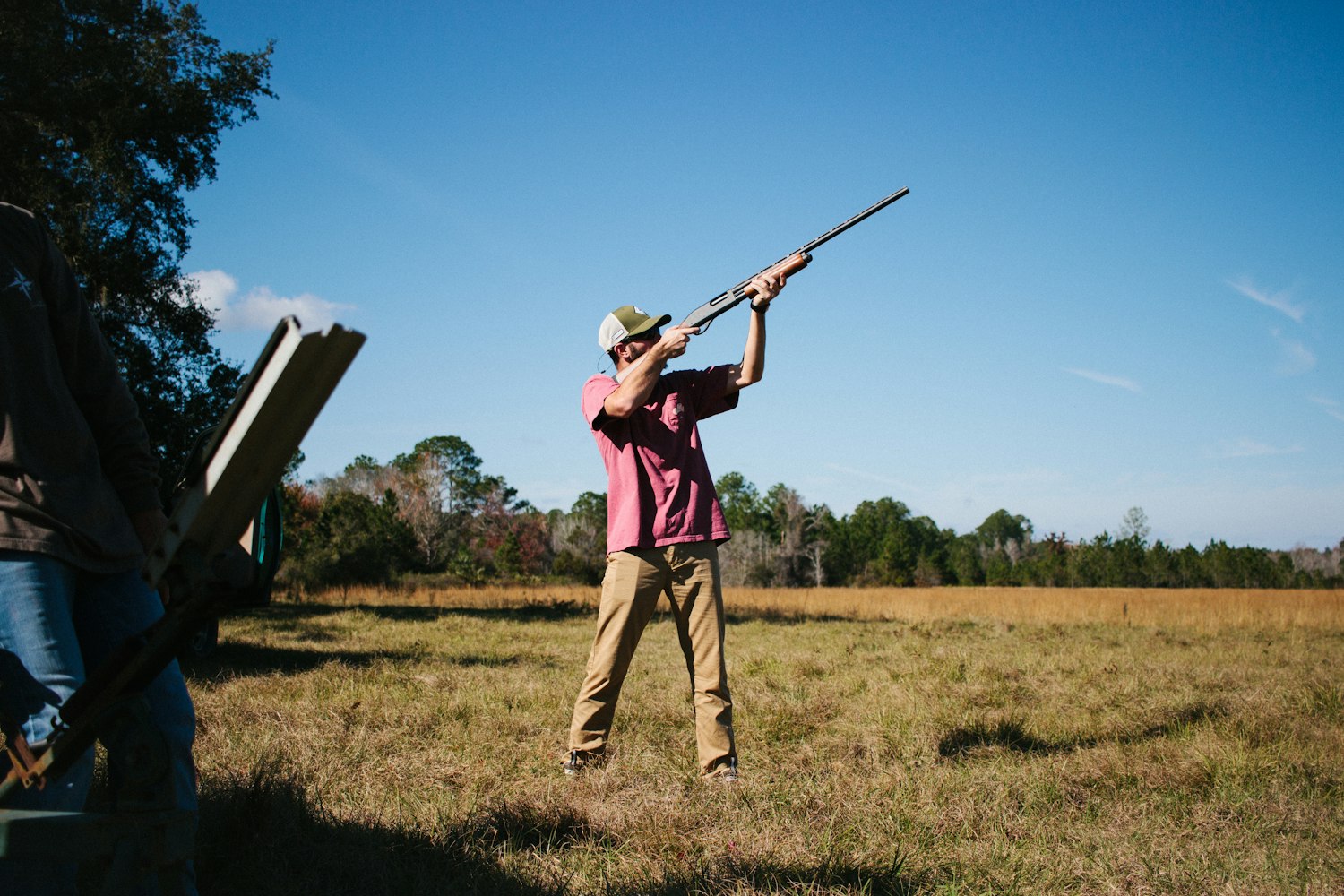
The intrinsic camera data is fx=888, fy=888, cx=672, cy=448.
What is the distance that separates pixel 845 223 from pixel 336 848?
14.7 ft

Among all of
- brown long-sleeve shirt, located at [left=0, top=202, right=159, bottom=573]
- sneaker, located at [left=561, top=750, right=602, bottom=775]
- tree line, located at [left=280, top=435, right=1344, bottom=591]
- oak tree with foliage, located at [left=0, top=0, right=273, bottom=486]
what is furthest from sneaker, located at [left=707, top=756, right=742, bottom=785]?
tree line, located at [left=280, top=435, right=1344, bottom=591]

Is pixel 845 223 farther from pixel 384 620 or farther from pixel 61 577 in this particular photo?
pixel 384 620

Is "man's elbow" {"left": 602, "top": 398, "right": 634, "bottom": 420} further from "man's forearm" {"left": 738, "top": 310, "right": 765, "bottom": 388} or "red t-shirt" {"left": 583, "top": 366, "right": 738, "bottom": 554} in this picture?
"man's forearm" {"left": 738, "top": 310, "right": 765, "bottom": 388}

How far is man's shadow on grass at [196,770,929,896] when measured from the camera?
9.25ft

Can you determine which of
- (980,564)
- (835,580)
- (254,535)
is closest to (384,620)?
(254,535)

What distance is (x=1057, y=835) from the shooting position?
3377 millimetres

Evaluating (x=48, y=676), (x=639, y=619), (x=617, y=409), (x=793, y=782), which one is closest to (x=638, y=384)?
(x=617, y=409)

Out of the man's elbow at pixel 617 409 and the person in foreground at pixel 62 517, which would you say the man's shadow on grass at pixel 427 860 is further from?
the man's elbow at pixel 617 409

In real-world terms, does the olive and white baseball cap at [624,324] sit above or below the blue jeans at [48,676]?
above

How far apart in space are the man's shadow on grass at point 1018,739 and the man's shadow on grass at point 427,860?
2010 millimetres

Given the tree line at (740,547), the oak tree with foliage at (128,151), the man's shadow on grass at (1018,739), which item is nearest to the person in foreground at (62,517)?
the man's shadow on grass at (1018,739)

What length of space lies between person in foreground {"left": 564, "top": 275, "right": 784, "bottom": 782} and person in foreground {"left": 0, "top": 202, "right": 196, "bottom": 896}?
7.51 ft

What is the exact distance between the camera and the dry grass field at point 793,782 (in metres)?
2.97

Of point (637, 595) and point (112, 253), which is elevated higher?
point (112, 253)
